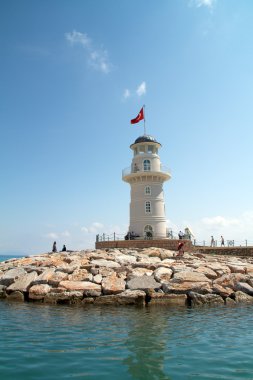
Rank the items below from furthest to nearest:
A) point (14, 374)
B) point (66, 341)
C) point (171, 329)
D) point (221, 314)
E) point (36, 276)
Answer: point (36, 276), point (221, 314), point (171, 329), point (66, 341), point (14, 374)

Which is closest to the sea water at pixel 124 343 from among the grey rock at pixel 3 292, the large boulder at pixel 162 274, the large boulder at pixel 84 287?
the large boulder at pixel 84 287

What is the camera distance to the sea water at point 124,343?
6.17 meters

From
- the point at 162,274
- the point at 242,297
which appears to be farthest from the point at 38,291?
the point at 242,297

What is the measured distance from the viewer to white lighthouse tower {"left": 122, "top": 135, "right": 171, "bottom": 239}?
33.0 m

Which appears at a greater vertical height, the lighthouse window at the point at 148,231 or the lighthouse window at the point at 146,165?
the lighthouse window at the point at 146,165

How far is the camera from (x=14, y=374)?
5.96 m

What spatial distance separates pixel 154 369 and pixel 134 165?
28662 millimetres

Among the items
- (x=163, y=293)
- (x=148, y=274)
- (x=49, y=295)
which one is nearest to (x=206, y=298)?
(x=163, y=293)

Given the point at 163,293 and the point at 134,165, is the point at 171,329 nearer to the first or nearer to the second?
the point at 163,293

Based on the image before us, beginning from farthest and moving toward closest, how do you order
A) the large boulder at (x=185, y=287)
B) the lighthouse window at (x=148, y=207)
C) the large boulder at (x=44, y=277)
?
1. the lighthouse window at (x=148, y=207)
2. the large boulder at (x=44, y=277)
3. the large boulder at (x=185, y=287)

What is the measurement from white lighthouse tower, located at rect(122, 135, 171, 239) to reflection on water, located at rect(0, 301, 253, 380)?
69.2 feet

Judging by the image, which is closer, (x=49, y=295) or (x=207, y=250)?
(x=49, y=295)

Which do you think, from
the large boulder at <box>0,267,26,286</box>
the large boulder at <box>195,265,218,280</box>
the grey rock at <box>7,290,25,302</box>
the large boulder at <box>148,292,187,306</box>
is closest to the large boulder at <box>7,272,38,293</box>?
the grey rock at <box>7,290,25,302</box>

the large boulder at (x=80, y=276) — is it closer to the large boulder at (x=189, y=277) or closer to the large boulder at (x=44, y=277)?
the large boulder at (x=44, y=277)
